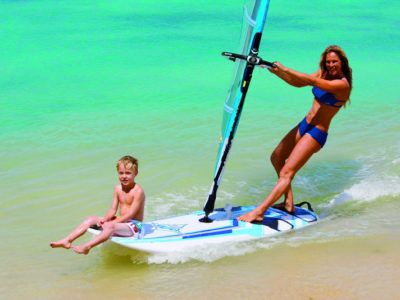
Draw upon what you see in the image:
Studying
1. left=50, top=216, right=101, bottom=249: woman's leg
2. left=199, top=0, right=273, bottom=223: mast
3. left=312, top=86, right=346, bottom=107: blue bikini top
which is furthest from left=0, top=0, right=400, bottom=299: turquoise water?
left=312, top=86, right=346, bottom=107: blue bikini top

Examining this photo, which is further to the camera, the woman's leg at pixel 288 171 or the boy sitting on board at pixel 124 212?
the woman's leg at pixel 288 171

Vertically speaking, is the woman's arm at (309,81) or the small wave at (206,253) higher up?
the woman's arm at (309,81)

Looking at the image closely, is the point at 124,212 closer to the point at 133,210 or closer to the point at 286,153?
the point at 133,210

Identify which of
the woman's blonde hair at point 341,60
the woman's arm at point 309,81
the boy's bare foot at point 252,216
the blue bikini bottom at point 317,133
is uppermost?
the woman's blonde hair at point 341,60

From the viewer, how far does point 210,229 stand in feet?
17.5

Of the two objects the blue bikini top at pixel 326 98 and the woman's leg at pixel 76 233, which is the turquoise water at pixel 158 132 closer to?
the woman's leg at pixel 76 233

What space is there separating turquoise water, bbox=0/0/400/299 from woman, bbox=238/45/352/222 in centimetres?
38

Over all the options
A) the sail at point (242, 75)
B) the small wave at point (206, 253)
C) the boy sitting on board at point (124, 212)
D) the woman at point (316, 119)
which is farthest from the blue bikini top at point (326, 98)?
the boy sitting on board at point (124, 212)

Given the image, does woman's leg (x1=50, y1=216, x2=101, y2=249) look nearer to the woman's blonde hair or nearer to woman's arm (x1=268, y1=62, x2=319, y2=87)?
woman's arm (x1=268, y1=62, x2=319, y2=87)

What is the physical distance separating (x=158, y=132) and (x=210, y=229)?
10.9 ft

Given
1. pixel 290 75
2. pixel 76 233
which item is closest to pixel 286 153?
pixel 290 75

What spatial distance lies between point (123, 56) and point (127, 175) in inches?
315

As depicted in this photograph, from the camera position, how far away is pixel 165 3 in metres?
18.2

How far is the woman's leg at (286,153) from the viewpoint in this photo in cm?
581
